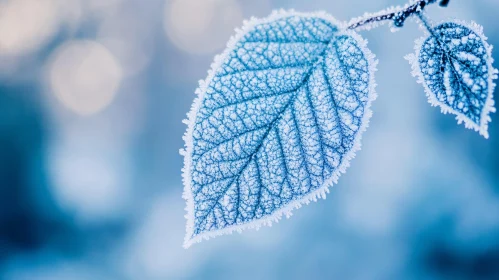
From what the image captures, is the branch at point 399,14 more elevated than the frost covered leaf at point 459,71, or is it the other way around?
the branch at point 399,14

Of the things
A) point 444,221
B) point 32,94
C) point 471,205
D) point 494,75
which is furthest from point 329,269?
point 494,75

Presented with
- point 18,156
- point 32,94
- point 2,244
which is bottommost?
point 2,244

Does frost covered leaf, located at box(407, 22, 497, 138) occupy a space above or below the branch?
below

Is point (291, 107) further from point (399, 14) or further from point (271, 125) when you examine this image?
point (399, 14)

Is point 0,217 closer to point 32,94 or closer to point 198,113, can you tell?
point 32,94
